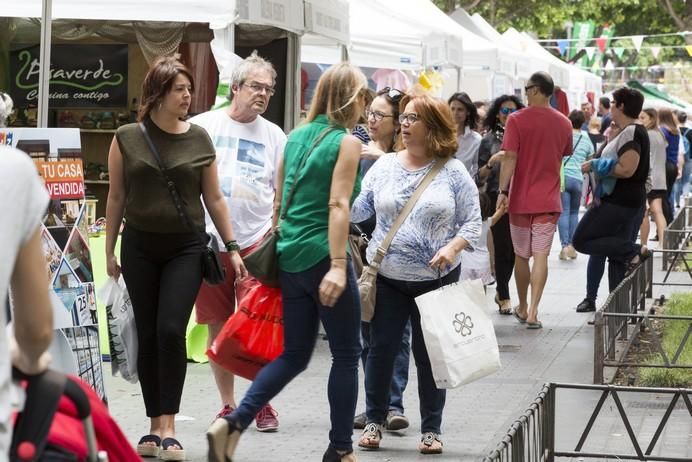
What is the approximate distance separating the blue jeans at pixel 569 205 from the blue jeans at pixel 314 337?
Result: 39.1 ft

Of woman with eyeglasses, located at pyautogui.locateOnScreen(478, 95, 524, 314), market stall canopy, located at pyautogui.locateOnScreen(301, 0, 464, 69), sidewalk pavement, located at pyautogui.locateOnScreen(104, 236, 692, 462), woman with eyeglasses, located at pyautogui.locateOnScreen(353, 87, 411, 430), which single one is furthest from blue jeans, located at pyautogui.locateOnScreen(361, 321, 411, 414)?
market stall canopy, located at pyautogui.locateOnScreen(301, 0, 464, 69)

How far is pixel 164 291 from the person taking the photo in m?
6.52

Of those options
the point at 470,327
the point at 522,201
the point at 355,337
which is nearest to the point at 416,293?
the point at 470,327

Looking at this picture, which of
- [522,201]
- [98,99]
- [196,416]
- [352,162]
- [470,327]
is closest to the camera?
[352,162]

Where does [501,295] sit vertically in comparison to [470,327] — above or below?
below

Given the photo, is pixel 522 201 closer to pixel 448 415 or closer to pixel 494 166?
pixel 494 166

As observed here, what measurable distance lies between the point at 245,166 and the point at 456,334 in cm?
166

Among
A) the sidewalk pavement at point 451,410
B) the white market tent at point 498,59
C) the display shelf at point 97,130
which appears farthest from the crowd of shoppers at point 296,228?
the white market tent at point 498,59

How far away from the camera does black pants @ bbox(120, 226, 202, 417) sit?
21.3 feet

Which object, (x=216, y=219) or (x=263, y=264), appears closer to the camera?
(x=263, y=264)

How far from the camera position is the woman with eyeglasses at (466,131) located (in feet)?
36.9

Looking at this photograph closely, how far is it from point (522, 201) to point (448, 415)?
3373 millimetres

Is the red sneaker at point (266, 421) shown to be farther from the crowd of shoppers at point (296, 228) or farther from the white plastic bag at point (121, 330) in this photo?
the white plastic bag at point (121, 330)

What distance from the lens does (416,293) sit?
664 centimetres
